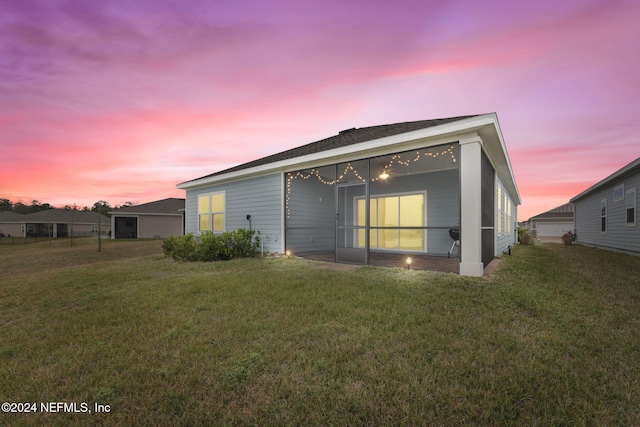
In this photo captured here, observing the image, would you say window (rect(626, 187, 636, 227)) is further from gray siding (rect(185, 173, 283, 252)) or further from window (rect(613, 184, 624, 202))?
gray siding (rect(185, 173, 283, 252))

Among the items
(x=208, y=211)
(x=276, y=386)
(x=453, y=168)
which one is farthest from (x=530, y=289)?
(x=208, y=211)

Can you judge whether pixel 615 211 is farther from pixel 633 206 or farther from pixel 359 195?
pixel 359 195

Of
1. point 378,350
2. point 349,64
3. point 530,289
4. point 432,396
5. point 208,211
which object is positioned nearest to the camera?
point 432,396

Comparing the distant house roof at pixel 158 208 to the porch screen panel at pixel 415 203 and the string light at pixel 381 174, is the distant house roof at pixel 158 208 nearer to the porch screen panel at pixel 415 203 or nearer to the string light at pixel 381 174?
the string light at pixel 381 174

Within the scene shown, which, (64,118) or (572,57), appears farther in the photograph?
(64,118)

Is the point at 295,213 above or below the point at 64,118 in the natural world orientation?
below

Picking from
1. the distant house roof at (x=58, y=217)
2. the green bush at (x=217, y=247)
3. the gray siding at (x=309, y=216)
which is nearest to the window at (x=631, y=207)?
the gray siding at (x=309, y=216)

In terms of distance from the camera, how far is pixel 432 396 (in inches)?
72.6

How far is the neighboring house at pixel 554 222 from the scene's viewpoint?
1171 inches

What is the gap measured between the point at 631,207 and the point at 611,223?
8.99 ft

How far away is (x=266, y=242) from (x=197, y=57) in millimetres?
5665

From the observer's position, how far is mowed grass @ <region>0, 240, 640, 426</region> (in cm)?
174

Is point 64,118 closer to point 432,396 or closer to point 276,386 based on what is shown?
point 276,386

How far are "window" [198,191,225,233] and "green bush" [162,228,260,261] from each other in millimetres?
1916
